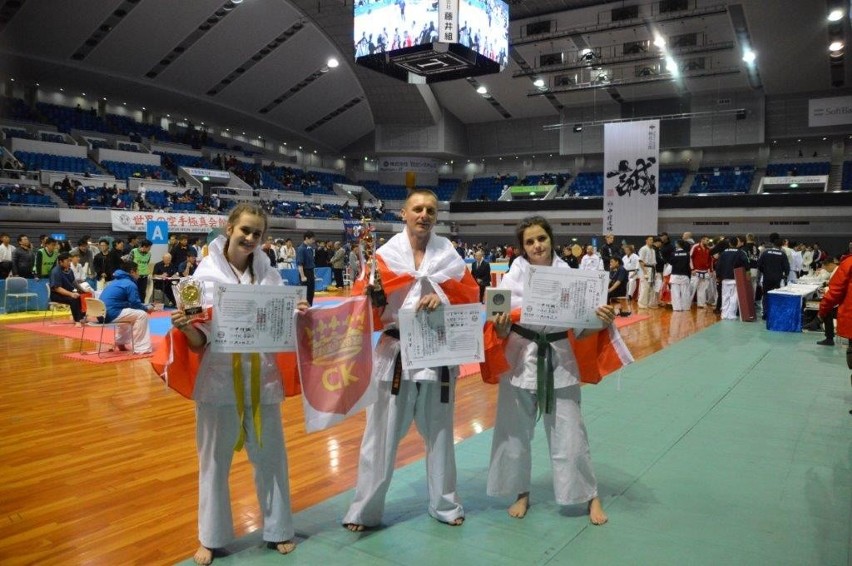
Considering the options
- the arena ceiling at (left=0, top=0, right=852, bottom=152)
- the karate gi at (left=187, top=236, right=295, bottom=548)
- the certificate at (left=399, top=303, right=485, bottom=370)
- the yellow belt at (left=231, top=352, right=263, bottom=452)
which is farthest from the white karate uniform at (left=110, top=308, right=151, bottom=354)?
the arena ceiling at (left=0, top=0, right=852, bottom=152)

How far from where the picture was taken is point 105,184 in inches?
752

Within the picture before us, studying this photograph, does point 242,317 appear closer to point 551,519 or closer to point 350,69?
point 551,519

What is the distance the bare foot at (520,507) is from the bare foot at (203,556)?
1.43 meters

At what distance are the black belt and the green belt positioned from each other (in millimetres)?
447

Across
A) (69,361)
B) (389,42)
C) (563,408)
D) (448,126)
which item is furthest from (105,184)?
(563,408)

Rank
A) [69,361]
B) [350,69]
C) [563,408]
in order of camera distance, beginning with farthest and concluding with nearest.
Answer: [350,69] → [69,361] → [563,408]

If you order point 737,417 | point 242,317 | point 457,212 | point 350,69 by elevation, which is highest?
point 350,69

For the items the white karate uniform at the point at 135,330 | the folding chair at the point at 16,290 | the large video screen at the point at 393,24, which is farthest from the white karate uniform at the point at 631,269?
the folding chair at the point at 16,290

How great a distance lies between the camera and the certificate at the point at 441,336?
269cm

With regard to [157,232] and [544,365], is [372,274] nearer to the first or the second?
[544,365]

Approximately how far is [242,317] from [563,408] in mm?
1581

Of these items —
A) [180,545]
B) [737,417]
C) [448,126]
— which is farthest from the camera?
[448,126]

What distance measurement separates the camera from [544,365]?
2898mm

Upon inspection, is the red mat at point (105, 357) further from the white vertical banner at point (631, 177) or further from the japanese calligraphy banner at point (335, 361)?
the white vertical banner at point (631, 177)
